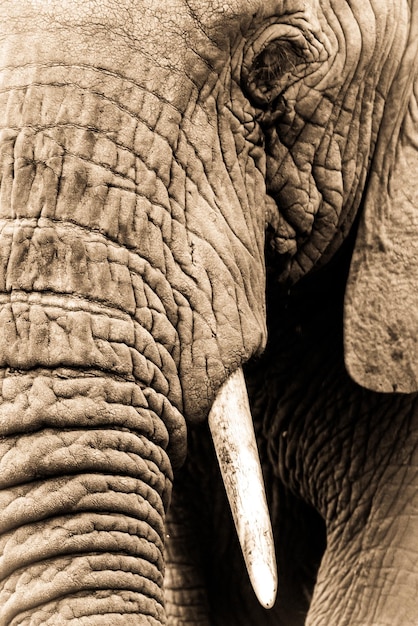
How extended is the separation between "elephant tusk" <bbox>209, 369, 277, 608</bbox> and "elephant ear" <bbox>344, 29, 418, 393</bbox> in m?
0.43

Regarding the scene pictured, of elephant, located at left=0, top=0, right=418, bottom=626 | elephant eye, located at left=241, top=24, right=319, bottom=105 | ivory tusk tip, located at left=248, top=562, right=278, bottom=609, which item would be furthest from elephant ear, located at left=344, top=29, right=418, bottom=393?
ivory tusk tip, located at left=248, top=562, right=278, bottom=609

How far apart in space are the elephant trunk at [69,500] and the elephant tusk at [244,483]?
20 cm

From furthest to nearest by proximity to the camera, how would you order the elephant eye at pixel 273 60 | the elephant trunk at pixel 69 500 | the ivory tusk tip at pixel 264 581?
the elephant eye at pixel 273 60, the ivory tusk tip at pixel 264 581, the elephant trunk at pixel 69 500

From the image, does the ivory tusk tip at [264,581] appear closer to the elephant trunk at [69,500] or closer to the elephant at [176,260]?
the elephant at [176,260]

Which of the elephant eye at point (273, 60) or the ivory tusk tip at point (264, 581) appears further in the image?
the elephant eye at point (273, 60)

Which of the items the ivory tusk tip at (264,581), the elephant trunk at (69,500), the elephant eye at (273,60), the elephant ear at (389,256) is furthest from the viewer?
the elephant ear at (389,256)

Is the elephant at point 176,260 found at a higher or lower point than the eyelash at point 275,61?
lower

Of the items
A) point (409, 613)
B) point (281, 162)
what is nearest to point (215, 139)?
point (281, 162)

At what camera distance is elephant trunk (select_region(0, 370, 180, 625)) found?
2.66 metres

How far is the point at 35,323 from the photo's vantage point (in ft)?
8.90

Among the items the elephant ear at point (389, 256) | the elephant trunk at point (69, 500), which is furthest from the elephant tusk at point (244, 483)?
the elephant ear at point (389, 256)

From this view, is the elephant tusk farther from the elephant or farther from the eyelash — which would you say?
the eyelash

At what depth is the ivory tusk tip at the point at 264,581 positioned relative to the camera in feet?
9.37

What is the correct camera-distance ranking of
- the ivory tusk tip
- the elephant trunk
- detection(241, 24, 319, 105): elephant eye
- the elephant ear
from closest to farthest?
the elephant trunk < the ivory tusk tip < detection(241, 24, 319, 105): elephant eye < the elephant ear
